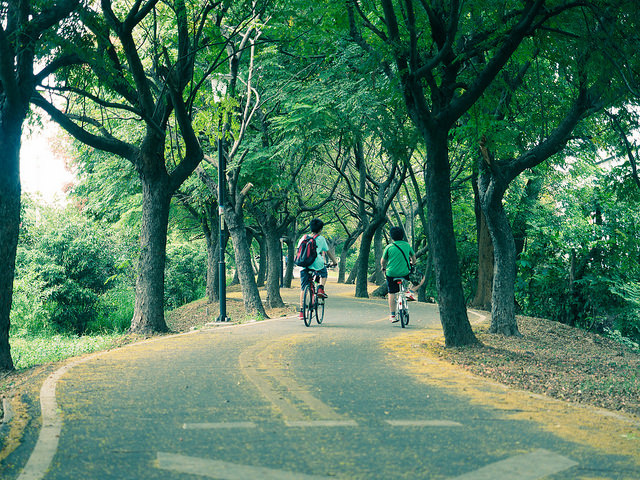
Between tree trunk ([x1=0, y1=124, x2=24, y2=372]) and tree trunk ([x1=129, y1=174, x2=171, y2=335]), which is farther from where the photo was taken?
tree trunk ([x1=129, y1=174, x2=171, y2=335])

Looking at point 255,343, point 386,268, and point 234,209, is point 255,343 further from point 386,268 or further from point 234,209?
point 234,209

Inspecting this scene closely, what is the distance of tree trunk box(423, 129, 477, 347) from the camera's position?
11.2 m

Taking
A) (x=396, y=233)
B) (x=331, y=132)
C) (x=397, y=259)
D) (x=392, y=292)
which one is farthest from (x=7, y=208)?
(x=331, y=132)

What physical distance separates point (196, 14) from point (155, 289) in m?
6.07

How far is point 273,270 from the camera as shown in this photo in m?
29.2

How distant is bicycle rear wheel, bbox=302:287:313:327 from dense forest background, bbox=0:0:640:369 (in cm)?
312

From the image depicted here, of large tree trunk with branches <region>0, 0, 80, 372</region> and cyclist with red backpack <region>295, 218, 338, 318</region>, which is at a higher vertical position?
large tree trunk with branches <region>0, 0, 80, 372</region>

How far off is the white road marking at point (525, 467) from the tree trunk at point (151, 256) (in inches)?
431

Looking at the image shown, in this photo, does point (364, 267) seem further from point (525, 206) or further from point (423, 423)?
point (423, 423)

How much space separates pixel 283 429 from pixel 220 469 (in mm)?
1185

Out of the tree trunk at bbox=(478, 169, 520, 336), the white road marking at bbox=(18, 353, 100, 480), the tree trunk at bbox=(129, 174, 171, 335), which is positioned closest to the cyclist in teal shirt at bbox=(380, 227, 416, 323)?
the tree trunk at bbox=(478, 169, 520, 336)

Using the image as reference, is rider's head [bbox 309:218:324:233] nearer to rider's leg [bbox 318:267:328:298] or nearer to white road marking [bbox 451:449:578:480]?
rider's leg [bbox 318:267:328:298]

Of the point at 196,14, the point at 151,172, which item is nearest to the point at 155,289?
the point at 151,172

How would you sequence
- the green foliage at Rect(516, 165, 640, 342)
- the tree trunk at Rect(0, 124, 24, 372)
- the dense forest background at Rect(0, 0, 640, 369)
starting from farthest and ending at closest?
the green foliage at Rect(516, 165, 640, 342) < the dense forest background at Rect(0, 0, 640, 369) < the tree trunk at Rect(0, 124, 24, 372)
